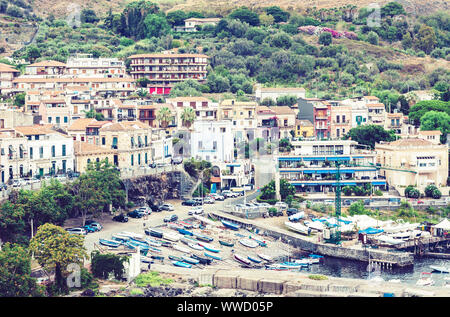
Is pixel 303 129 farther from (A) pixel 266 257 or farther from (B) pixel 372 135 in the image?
(A) pixel 266 257

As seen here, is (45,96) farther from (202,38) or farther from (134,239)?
(202,38)

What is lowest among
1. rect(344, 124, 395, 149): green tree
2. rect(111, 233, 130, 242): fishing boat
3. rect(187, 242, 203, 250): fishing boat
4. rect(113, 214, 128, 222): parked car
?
rect(187, 242, 203, 250): fishing boat

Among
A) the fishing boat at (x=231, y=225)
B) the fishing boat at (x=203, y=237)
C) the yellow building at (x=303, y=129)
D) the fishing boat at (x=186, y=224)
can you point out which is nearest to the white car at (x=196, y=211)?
the fishing boat at (x=186, y=224)

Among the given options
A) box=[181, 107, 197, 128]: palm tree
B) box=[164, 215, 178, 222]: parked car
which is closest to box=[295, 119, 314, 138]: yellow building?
box=[181, 107, 197, 128]: palm tree

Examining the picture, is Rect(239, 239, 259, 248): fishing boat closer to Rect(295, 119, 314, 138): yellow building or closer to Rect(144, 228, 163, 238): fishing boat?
Rect(144, 228, 163, 238): fishing boat

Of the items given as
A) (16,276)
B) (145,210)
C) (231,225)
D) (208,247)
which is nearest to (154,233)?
(208,247)

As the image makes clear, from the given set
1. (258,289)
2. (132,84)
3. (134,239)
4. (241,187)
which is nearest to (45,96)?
(132,84)
